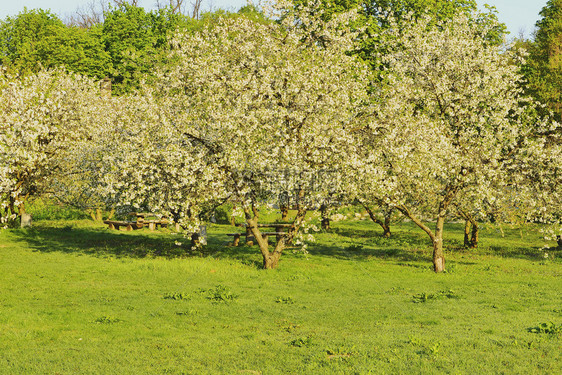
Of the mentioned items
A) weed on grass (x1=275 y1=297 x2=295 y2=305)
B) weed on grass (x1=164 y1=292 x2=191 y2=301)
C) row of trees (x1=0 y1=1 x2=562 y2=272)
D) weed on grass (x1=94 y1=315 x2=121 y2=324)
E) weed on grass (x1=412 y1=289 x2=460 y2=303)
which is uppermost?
row of trees (x1=0 y1=1 x2=562 y2=272)

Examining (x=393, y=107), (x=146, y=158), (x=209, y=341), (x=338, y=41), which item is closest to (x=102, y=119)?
(x=146, y=158)

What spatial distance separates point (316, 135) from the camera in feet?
78.1

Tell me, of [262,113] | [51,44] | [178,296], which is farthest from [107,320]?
[51,44]

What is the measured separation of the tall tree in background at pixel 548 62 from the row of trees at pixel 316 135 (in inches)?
1068

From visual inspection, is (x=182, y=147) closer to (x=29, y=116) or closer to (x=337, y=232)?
(x=29, y=116)

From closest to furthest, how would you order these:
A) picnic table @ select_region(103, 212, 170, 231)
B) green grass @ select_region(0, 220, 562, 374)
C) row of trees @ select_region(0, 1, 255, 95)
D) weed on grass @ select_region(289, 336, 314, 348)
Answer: green grass @ select_region(0, 220, 562, 374) → weed on grass @ select_region(289, 336, 314, 348) → picnic table @ select_region(103, 212, 170, 231) → row of trees @ select_region(0, 1, 255, 95)

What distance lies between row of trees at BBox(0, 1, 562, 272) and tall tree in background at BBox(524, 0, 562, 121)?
2712 cm

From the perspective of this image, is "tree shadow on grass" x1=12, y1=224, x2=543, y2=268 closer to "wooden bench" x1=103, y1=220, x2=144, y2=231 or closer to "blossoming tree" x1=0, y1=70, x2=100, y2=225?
"wooden bench" x1=103, y1=220, x2=144, y2=231

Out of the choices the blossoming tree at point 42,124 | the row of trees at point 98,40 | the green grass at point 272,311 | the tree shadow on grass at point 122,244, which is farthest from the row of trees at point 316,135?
the row of trees at point 98,40

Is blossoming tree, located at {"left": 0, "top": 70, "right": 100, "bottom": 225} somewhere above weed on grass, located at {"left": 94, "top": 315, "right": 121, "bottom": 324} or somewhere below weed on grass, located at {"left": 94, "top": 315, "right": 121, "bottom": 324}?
above

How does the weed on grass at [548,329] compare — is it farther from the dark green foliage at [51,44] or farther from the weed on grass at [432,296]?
the dark green foliage at [51,44]

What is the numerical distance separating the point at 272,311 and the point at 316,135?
347 inches

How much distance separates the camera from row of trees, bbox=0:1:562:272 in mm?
23078

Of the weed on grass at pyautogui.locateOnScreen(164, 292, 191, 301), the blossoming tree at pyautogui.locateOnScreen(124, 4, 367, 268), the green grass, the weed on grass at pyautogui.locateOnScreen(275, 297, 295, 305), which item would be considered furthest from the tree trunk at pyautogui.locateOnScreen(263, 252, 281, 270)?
the weed on grass at pyautogui.locateOnScreen(164, 292, 191, 301)
